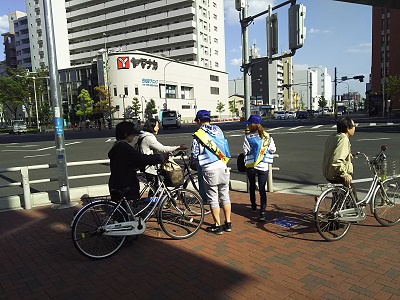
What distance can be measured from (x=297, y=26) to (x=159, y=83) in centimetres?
6171

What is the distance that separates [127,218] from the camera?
407 centimetres

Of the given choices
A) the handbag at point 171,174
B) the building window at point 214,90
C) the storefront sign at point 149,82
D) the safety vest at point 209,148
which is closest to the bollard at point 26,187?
the handbag at point 171,174

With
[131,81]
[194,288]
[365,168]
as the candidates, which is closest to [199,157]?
[194,288]

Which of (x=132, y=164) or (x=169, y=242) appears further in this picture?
(x=169, y=242)

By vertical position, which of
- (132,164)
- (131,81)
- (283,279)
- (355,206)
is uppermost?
(131,81)

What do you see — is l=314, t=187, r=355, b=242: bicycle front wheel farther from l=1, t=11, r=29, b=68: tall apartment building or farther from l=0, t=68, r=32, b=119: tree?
l=1, t=11, r=29, b=68: tall apartment building

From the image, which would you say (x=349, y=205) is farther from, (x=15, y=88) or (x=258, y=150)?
(x=15, y=88)

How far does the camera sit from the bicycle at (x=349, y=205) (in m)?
4.16

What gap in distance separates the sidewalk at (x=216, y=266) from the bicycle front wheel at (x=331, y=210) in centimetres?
12

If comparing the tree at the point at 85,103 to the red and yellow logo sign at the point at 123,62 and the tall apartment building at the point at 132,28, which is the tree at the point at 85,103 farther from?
the tall apartment building at the point at 132,28

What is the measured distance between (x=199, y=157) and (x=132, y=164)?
920 mm

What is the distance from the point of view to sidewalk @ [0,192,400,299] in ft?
10.1

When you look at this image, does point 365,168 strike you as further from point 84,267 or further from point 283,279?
point 84,267

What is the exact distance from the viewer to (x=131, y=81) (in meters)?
60.7
